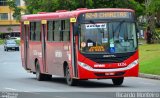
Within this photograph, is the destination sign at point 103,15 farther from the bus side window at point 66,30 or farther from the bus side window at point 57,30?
the bus side window at point 57,30

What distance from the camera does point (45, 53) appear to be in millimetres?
25922

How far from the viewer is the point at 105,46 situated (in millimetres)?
21906

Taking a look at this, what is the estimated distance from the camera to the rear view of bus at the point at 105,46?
71.5 ft

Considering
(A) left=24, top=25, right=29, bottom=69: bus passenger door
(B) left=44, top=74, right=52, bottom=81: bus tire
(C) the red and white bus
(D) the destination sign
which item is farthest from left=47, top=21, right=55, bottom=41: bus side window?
(A) left=24, top=25, right=29, bottom=69: bus passenger door

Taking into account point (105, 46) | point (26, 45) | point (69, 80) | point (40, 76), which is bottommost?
point (40, 76)

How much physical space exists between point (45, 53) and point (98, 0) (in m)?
31.3

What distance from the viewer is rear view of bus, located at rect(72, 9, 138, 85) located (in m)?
21.8

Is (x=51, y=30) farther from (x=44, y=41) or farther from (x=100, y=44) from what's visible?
(x=100, y=44)

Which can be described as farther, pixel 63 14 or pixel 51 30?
pixel 51 30

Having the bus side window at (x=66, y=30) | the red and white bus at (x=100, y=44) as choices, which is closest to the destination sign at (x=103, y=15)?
the red and white bus at (x=100, y=44)

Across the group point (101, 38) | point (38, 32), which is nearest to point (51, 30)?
point (38, 32)

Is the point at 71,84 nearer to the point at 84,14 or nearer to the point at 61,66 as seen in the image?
the point at 61,66

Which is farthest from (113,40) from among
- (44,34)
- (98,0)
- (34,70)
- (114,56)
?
(98,0)

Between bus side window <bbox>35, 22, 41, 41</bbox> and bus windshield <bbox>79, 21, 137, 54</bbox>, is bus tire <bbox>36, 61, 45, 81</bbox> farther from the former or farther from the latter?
bus windshield <bbox>79, 21, 137, 54</bbox>
